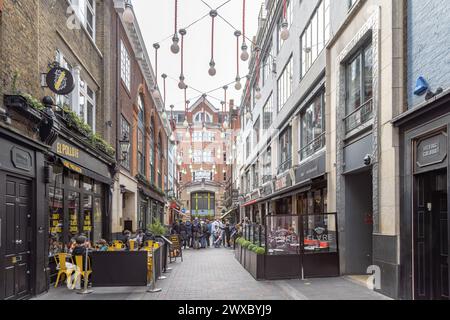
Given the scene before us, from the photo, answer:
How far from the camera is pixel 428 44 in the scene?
8742 mm

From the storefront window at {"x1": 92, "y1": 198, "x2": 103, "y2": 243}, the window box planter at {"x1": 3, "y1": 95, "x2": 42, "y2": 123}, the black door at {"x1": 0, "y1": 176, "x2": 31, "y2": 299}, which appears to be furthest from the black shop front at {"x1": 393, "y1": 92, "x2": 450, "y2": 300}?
the storefront window at {"x1": 92, "y1": 198, "x2": 103, "y2": 243}

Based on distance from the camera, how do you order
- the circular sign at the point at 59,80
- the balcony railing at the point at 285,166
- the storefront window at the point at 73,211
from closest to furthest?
the circular sign at the point at 59,80 < the storefront window at the point at 73,211 < the balcony railing at the point at 285,166

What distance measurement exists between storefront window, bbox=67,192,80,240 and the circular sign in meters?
3.95

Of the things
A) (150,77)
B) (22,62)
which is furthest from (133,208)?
(22,62)

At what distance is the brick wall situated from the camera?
26.8ft

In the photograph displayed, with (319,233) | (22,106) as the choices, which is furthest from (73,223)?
(319,233)

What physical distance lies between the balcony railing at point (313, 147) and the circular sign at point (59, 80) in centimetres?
841

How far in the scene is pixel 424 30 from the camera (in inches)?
352

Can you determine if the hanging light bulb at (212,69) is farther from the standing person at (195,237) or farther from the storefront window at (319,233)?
the standing person at (195,237)

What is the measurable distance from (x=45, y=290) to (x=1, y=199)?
10.1 ft

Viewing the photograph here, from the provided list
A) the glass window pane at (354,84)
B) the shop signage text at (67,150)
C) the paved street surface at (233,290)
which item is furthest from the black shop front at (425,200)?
the shop signage text at (67,150)

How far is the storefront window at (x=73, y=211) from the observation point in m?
14.4

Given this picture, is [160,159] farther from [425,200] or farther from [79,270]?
[425,200]

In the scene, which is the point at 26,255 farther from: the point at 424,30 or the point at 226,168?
the point at 226,168
